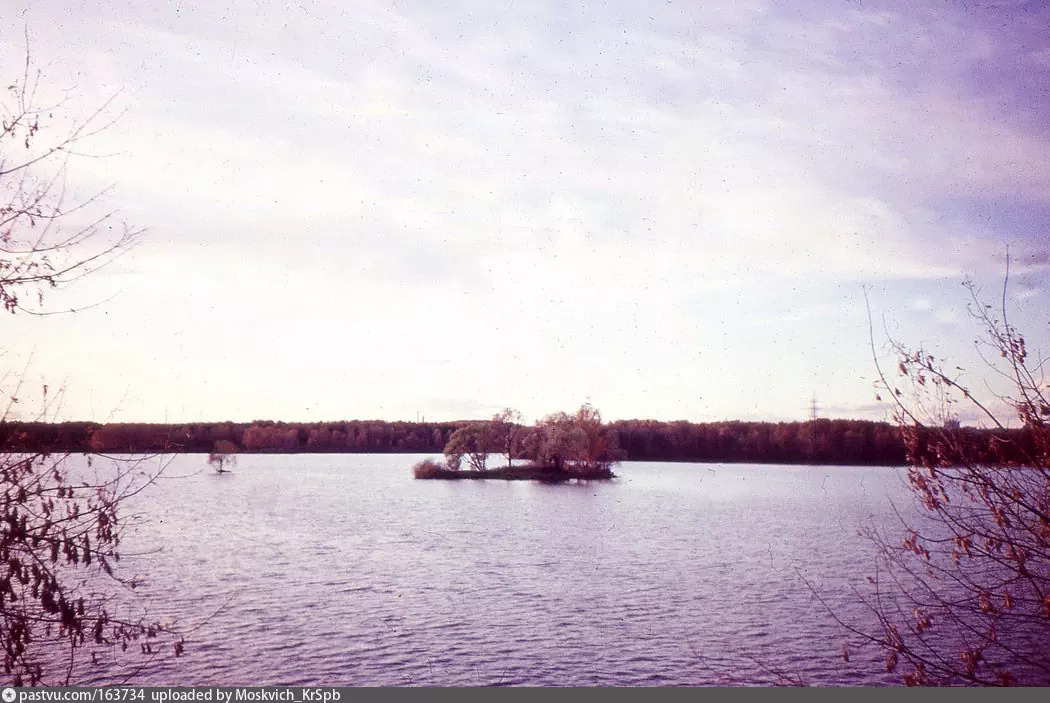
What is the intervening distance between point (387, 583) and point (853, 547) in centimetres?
2998

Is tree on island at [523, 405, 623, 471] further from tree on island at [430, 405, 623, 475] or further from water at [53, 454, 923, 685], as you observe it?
water at [53, 454, 923, 685]

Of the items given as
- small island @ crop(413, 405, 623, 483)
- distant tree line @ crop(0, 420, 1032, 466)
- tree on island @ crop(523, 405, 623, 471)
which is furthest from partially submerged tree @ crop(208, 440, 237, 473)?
tree on island @ crop(523, 405, 623, 471)

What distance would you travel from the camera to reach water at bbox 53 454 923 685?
2322 centimetres

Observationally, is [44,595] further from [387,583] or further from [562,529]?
[562,529]

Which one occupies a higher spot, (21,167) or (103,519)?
(21,167)

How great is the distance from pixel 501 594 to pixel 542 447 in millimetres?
79794

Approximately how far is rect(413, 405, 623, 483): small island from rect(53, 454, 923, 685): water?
37091 mm

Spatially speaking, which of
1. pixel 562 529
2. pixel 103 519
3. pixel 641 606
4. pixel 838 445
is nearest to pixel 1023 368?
pixel 103 519

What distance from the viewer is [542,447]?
114m

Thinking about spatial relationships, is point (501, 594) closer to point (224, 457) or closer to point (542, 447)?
point (542, 447)

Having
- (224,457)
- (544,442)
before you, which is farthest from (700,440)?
(224,457)

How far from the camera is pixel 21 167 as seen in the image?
7746mm

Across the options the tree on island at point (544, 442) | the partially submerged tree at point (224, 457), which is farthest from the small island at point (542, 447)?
the partially submerged tree at point (224, 457)

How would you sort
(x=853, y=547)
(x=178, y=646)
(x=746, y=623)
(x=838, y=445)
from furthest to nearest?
(x=838, y=445) < (x=853, y=547) < (x=746, y=623) < (x=178, y=646)
